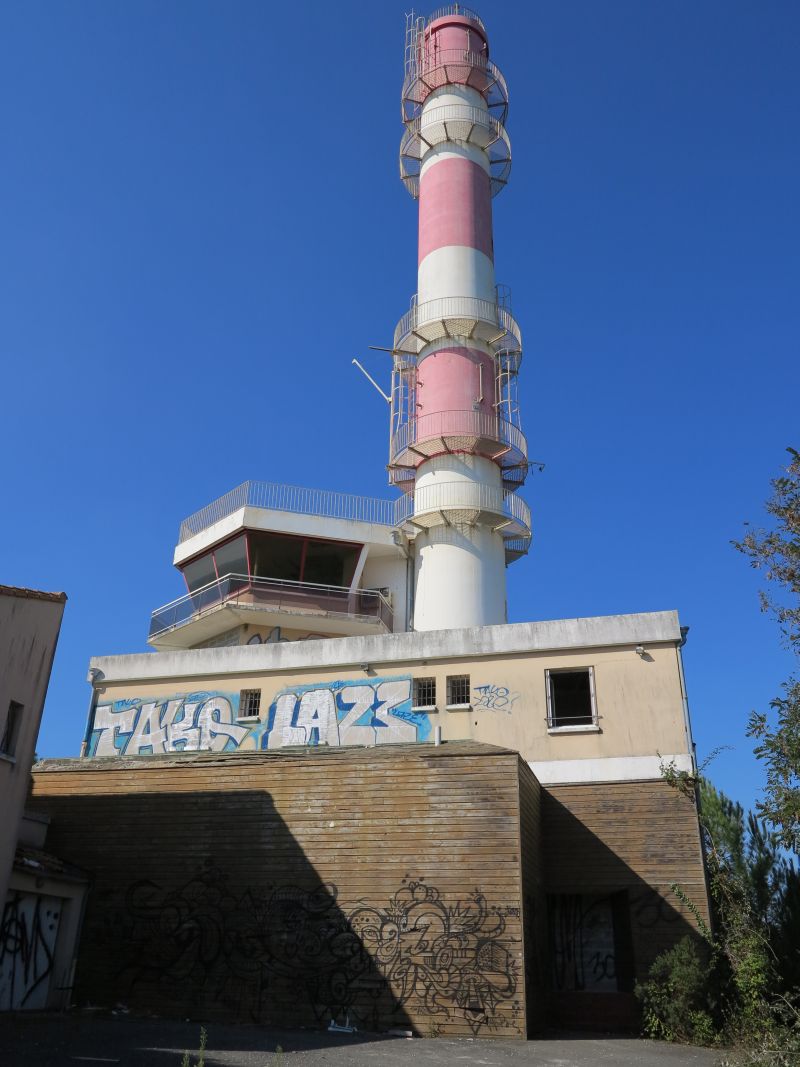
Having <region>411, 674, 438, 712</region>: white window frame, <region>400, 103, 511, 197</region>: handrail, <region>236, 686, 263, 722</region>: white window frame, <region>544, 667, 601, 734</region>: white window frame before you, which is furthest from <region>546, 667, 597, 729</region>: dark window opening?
<region>400, 103, 511, 197</region>: handrail

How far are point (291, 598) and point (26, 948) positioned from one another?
1690cm

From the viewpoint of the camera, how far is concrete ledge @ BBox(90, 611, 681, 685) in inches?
802

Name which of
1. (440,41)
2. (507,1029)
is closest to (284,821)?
(507,1029)

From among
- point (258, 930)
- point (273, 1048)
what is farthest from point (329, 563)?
point (273, 1048)

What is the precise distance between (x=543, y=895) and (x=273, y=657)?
8700 mm

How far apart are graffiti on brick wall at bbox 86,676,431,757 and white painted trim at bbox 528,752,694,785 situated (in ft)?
9.46

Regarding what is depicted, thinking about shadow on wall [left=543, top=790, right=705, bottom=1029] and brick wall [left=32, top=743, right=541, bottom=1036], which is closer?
brick wall [left=32, top=743, right=541, bottom=1036]

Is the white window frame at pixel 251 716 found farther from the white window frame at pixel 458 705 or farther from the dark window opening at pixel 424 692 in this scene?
the white window frame at pixel 458 705

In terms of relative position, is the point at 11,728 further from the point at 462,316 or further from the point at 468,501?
the point at 462,316

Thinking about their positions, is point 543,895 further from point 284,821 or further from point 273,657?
point 273,657

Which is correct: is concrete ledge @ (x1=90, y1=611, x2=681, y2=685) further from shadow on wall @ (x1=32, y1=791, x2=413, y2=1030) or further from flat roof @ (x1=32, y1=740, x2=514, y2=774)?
shadow on wall @ (x1=32, y1=791, x2=413, y2=1030)

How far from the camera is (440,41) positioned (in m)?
38.0

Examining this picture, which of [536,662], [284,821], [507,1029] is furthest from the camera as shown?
[536,662]

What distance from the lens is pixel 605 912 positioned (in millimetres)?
18891
